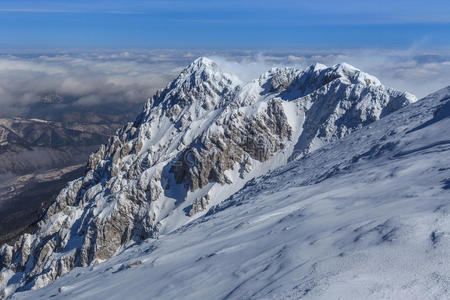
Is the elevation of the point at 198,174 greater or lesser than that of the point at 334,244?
lesser

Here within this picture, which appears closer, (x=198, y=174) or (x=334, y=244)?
(x=334, y=244)

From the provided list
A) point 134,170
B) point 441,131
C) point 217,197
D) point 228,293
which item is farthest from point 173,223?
point 228,293

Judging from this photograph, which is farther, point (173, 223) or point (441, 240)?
point (173, 223)

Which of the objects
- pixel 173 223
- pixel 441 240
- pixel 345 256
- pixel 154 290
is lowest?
pixel 173 223

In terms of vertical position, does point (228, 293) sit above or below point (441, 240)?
below

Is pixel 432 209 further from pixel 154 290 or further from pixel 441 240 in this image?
pixel 154 290

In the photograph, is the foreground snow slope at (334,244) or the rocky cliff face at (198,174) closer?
the foreground snow slope at (334,244)

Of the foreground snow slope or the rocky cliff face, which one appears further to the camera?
the rocky cliff face

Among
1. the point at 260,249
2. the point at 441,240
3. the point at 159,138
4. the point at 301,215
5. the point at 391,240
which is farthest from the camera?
the point at 159,138
